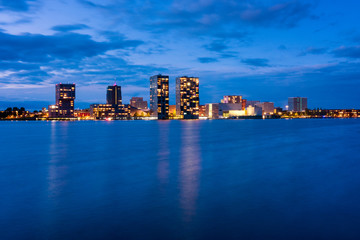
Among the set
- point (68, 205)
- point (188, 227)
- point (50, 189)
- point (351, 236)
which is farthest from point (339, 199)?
point (50, 189)

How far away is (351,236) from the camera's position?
10.3m

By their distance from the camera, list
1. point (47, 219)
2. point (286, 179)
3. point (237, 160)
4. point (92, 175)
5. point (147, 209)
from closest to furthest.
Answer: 1. point (47, 219)
2. point (147, 209)
3. point (286, 179)
4. point (92, 175)
5. point (237, 160)

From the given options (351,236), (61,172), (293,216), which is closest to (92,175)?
(61,172)

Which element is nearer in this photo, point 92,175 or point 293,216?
point 293,216

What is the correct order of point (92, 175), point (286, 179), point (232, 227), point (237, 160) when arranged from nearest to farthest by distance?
point (232, 227), point (286, 179), point (92, 175), point (237, 160)

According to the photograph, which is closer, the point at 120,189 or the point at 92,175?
the point at 120,189

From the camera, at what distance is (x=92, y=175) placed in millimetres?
22609

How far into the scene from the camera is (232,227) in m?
11.2

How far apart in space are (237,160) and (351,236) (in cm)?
2070

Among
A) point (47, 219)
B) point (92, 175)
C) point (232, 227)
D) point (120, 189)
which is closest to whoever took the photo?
point (232, 227)

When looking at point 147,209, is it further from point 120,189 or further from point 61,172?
point 61,172

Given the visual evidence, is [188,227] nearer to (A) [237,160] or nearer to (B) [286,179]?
(B) [286,179]

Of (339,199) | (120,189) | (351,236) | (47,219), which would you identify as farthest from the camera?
(120,189)

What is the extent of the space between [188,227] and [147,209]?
2760 millimetres
